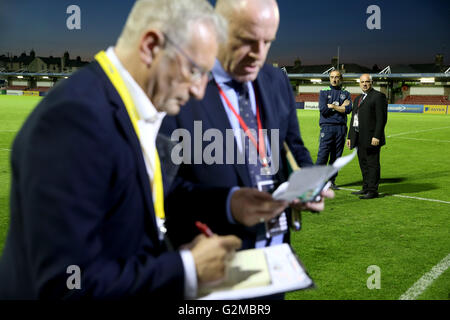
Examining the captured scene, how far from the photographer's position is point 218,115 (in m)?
1.88

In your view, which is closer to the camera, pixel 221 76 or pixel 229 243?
pixel 229 243

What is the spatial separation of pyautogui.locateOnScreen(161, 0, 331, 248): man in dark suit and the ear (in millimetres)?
622

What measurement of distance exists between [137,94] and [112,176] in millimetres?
289

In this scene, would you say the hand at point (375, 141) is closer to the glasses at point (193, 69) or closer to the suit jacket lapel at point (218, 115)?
the suit jacket lapel at point (218, 115)

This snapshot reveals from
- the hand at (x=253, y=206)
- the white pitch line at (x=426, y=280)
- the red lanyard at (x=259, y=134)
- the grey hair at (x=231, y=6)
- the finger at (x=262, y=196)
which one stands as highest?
the grey hair at (x=231, y=6)

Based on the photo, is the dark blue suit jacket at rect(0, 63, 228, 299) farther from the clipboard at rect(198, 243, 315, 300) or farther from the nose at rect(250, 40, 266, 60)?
the nose at rect(250, 40, 266, 60)

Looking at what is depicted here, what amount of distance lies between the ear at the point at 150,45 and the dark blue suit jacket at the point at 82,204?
138 millimetres

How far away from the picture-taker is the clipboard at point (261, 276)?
1.31 m

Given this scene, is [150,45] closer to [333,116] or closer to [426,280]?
[426,280]

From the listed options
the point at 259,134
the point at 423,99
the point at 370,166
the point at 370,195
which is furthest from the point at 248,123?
the point at 423,99

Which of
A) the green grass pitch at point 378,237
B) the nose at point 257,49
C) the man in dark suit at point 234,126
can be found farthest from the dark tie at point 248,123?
the green grass pitch at point 378,237

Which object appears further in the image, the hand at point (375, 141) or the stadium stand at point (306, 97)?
the stadium stand at point (306, 97)

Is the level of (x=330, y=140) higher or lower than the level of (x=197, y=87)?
lower
